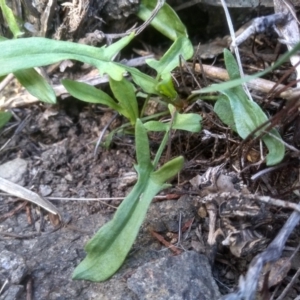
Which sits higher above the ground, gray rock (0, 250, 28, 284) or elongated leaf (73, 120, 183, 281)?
elongated leaf (73, 120, 183, 281)

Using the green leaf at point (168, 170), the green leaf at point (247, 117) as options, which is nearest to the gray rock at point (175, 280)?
the green leaf at point (168, 170)

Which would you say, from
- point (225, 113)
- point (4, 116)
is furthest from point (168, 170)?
point (4, 116)

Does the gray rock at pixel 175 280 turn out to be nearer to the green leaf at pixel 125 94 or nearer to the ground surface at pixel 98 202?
the ground surface at pixel 98 202

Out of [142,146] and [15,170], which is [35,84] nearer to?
[15,170]

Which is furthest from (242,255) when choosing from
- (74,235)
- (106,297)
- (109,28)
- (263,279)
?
(109,28)

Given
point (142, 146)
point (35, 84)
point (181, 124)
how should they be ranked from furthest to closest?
point (35, 84) → point (181, 124) → point (142, 146)

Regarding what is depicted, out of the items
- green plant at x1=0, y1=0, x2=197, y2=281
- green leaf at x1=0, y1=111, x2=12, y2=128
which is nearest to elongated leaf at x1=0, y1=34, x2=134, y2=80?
green plant at x1=0, y1=0, x2=197, y2=281

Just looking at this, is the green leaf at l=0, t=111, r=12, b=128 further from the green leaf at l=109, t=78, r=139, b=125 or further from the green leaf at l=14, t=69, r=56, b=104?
the green leaf at l=109, t=78, r=139, b=125

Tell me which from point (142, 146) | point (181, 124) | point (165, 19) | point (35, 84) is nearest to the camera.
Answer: point (142, 146)
